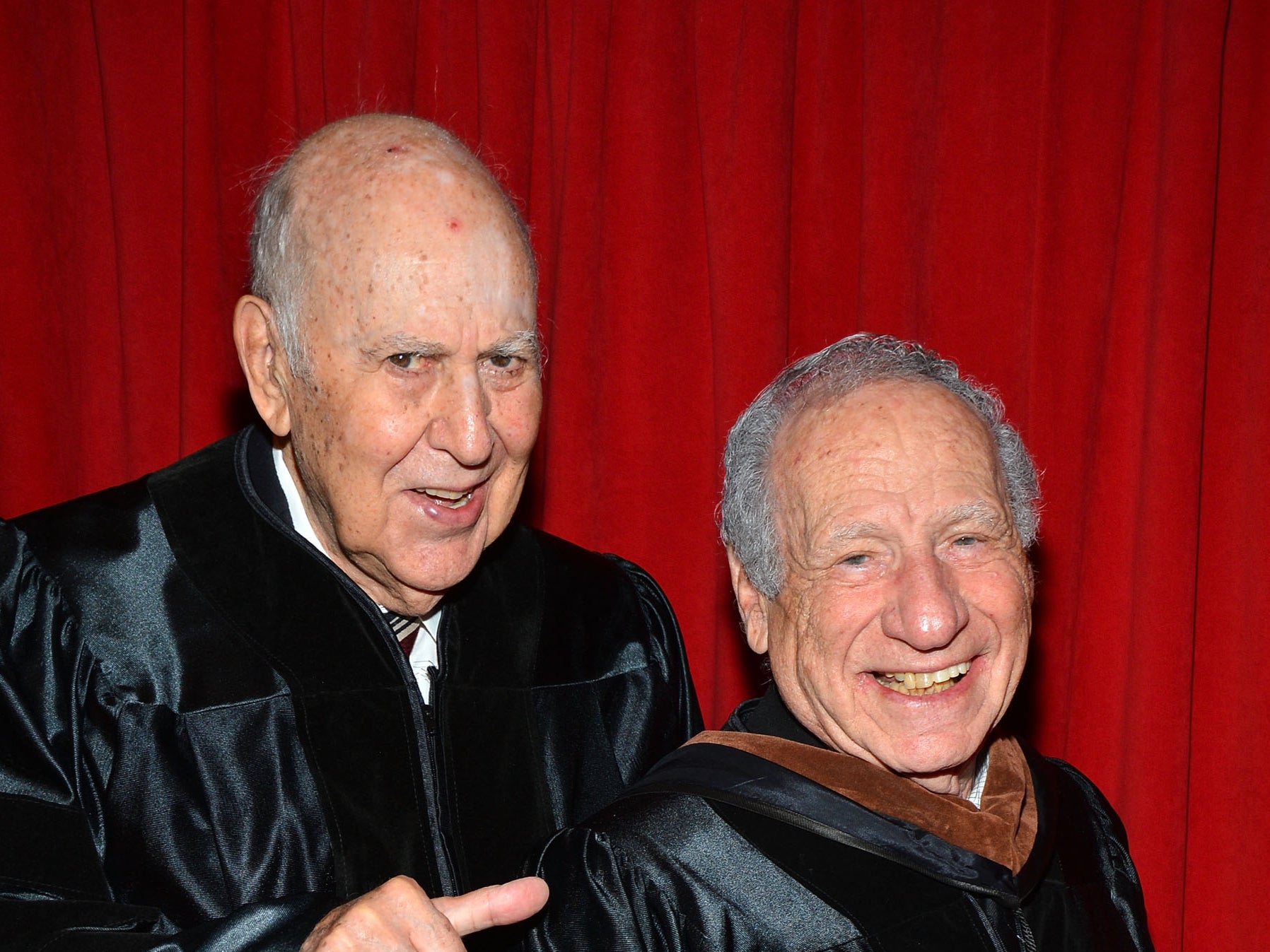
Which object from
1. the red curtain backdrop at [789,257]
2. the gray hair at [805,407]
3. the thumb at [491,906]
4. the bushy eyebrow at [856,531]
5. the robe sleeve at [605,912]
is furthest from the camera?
the red curtain backdrop at [789,257]

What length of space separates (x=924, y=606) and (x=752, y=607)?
0.96 ft

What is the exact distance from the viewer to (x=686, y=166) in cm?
259

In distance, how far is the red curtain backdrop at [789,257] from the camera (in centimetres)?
236

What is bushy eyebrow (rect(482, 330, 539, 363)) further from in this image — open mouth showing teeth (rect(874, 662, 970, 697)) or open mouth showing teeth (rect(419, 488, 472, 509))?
open mouth showing teeth (rect(874, 662, 970, 697))

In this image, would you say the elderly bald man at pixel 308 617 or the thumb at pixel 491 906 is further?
→ the elderly bald man at pixel 308 617

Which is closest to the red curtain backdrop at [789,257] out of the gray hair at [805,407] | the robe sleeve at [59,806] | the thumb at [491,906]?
the gray hair at [805,407]

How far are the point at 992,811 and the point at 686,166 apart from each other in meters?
1.43

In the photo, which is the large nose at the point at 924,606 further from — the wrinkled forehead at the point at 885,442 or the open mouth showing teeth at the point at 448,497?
the open mouth showing teeth at the point at 448,497

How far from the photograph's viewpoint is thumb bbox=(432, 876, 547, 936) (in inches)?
57.0

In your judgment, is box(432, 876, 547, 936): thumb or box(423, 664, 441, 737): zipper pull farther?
box(423, 664, 441, 737): zipper pull

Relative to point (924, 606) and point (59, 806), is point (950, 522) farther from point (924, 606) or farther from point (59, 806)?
point (59, 806)

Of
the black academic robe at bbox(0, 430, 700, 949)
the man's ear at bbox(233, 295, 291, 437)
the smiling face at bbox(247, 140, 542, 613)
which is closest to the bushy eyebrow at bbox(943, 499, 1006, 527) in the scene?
the smiling face at bbox(247, 140, 542, 613)

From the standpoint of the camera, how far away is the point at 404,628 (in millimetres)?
1893

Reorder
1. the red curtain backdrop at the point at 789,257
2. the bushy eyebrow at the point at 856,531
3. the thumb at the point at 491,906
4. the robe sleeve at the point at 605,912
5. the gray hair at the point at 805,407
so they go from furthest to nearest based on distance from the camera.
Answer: the red curtain backdrop at the point at 789,257 < the gray hair at the point at 805,407 < the bushy eyebrow at the point at 856,531 < the robe sleeve at the point at 605,912 < the thumb at the point at 491,906
